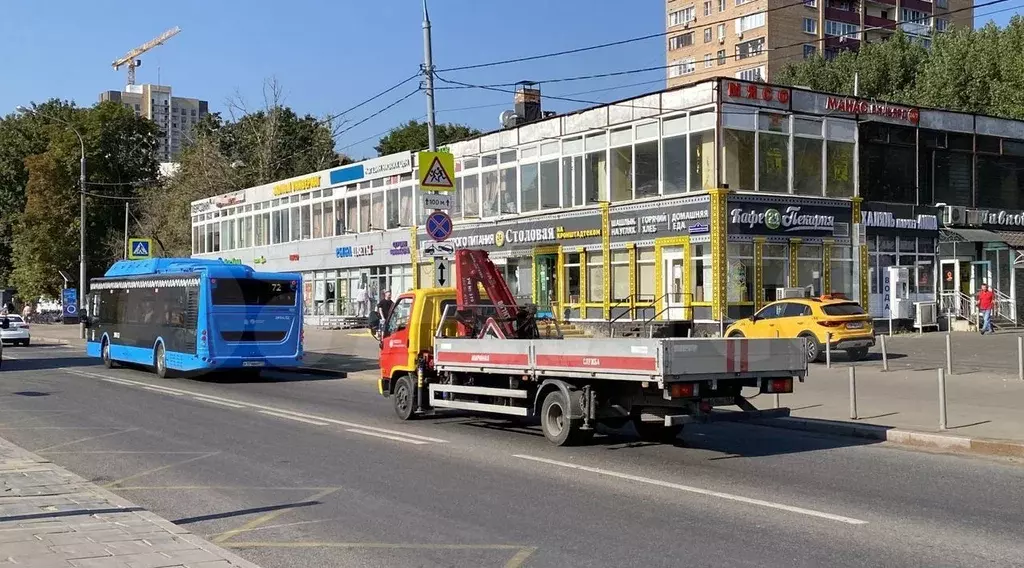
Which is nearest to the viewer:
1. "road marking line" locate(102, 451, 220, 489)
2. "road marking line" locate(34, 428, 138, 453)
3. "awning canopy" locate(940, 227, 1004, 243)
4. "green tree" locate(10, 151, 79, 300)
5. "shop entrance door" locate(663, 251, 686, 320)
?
"road marking line" locate(102, 451, 220, 489)

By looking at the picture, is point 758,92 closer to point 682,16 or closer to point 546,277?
point 546,277

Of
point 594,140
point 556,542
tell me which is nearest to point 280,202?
point 594,140

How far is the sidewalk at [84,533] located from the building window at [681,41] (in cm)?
7945

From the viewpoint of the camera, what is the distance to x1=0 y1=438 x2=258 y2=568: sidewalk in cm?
627

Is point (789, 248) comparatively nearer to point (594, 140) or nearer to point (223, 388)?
point (594, 140)

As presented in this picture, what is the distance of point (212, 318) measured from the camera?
23.3 metres

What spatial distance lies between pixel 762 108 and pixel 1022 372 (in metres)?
15.4

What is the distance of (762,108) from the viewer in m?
31.9

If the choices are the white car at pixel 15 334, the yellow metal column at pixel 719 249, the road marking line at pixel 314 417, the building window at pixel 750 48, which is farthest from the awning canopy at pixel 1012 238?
the white car at pixel 15 334

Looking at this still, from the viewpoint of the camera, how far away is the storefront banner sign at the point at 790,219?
31281 millimetres

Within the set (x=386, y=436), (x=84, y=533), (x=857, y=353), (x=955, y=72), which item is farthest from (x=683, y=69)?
(x=84, y=533)

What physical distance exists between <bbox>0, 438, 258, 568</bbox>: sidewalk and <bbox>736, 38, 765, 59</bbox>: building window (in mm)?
71801

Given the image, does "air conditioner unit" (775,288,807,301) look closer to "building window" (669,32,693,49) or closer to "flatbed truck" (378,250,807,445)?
"flatbed truck" (378,250,807,445)

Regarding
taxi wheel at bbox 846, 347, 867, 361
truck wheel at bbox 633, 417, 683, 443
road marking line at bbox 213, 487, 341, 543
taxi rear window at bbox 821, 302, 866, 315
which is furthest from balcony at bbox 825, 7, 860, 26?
road marking line at bbox 213, 487, 341, 543
